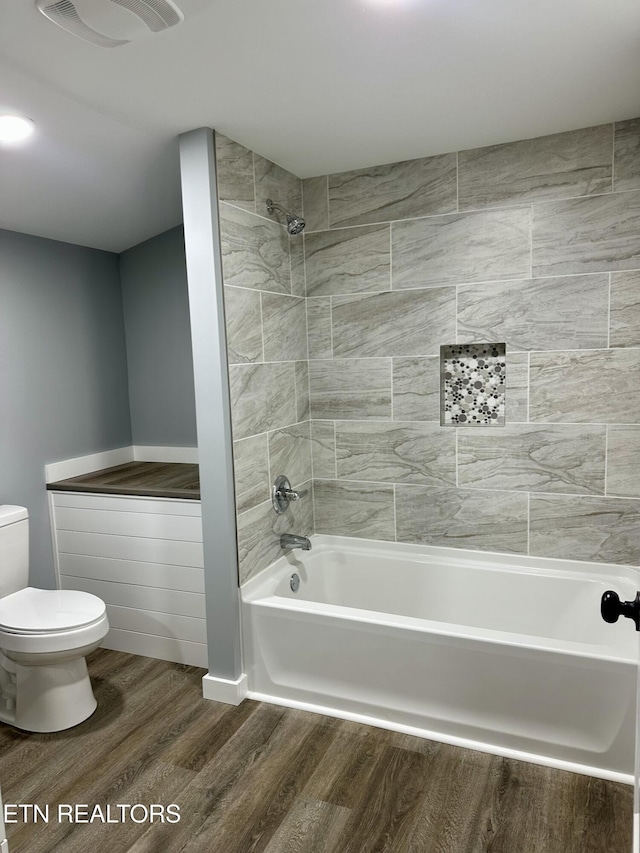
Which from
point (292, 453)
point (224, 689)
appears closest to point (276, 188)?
point (292, 453)

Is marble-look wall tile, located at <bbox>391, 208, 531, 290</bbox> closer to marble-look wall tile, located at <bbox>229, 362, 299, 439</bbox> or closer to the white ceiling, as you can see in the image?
the white ceiling

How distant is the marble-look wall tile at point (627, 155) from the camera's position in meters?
2.52

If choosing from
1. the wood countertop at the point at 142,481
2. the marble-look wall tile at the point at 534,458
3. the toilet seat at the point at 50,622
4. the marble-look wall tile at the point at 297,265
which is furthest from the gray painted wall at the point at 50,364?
the marble-look wall tile at the point at 534,458

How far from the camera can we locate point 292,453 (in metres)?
3.08

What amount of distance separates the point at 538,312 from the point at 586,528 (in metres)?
1.00

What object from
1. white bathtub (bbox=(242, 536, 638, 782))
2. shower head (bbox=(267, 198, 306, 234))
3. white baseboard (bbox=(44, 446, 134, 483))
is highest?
shower head (bbox=(267, 198, 306, 234))

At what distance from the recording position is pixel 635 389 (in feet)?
8.56

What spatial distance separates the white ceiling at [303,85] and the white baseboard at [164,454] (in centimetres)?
137

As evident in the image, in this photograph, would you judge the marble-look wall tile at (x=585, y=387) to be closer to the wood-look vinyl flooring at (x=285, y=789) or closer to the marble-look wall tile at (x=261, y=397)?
the marble-look wall tile at (x=261, y=397)

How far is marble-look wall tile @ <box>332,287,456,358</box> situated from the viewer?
2.92 m

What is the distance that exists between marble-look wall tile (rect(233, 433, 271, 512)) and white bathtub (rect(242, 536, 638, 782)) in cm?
36

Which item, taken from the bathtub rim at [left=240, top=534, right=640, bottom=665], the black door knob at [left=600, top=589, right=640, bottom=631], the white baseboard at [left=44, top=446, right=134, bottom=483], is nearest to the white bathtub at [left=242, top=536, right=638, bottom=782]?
the bathtub rim at [left=240, top=534, right=640, bottom=665]

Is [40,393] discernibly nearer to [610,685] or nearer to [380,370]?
[380,370]

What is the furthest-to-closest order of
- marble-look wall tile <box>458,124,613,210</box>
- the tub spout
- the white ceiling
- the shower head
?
the tub spout, the shower head, marble-look wall tile <box>458,124,613,210</box>, the white ceiling
